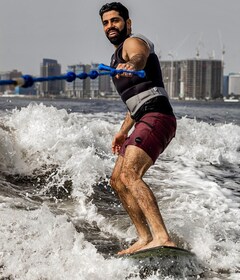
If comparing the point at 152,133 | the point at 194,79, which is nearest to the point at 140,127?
the point at 152,133

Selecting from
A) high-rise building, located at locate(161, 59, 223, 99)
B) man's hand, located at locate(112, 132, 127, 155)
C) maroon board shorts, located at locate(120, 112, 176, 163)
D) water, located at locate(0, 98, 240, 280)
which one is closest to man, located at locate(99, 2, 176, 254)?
maroon board shorts, located at locate(120, 112, 176, 163)

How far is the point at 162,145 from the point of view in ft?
15.9

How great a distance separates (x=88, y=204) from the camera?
735 centimetres

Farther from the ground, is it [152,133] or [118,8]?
→ [118,8]

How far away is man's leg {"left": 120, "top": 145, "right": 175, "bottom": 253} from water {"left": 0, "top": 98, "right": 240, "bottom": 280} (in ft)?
0.90

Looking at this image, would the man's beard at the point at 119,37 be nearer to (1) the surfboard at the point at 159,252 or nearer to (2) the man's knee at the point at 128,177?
(2) the man's knee at the point at 128,177

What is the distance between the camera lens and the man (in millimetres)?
4602

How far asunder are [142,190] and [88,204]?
9.38 feet

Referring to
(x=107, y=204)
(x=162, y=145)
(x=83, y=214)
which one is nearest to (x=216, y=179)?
(x=107, y=204)

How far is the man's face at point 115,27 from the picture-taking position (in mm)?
4764

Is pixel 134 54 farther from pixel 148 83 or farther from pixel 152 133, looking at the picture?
pixel 152 133

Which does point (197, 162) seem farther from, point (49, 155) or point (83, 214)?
point (83, 214)

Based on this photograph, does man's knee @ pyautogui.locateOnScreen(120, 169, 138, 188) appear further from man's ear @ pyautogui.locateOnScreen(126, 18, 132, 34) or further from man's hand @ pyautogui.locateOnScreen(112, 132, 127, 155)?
man's ear @ pyautogui.locateOnScreen(126, 18, 132, 34)

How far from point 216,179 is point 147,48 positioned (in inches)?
230
